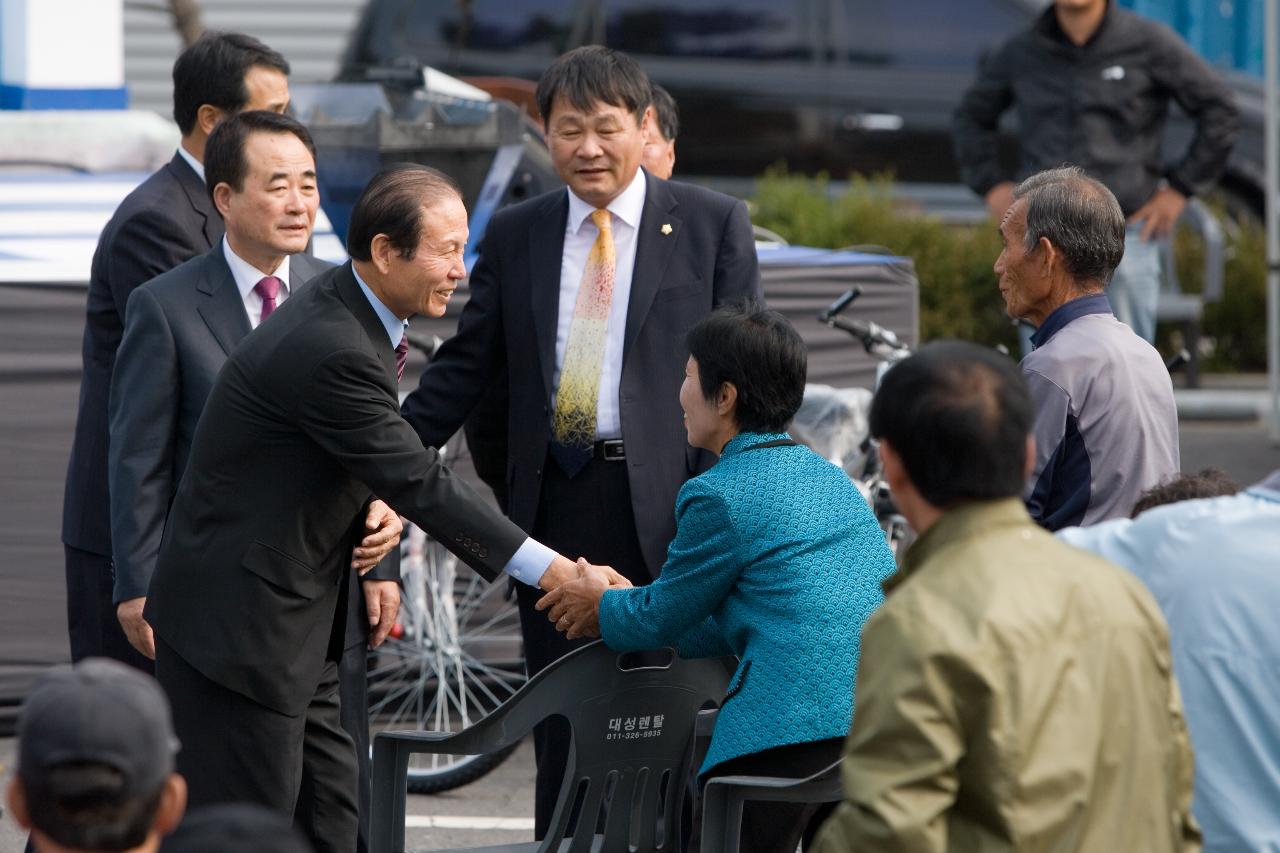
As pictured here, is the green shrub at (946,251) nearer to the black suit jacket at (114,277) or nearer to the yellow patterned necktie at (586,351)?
the yellow patterned necktie at (586,351)

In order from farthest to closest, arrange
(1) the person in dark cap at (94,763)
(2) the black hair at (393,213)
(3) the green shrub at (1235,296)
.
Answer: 1. (3) the green shrub at (1235,296)
2. (2) the black hair at (393,213)
3. (1) the person in dark cap at (94,763)

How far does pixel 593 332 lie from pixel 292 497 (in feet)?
3.82

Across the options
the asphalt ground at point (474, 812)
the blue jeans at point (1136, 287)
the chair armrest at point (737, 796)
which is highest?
the blue jeans at point (1136, 287)

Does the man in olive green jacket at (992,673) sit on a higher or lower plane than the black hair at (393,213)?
lower

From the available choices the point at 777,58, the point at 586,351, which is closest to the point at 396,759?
the point at 586,351

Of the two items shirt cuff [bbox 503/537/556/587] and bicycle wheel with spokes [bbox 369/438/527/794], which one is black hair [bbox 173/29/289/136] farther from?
bicycle wheel with spokes [bbox 369/438/527/794]

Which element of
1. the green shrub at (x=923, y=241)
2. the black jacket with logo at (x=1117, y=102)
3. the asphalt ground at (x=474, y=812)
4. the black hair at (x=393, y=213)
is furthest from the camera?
the green shrub at (x=923, y=241)

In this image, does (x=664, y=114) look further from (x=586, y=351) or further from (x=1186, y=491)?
(x=1186, y=491)

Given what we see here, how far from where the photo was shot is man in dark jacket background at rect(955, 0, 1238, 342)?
7.87 meters

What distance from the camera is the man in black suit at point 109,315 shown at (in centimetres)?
447

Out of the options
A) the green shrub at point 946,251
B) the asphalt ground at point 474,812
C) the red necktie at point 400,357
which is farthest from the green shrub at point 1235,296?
the red necktie at point 400,357

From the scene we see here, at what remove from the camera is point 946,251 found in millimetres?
10688

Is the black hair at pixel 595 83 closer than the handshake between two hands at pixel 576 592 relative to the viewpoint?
No

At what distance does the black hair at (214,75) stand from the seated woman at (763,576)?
5.44 feet
